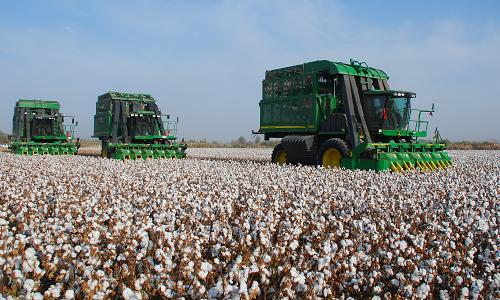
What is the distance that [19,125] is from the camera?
2550cm

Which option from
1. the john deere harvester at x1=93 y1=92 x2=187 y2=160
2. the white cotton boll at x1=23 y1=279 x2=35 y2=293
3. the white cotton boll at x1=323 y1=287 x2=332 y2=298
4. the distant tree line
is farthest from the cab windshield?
the distant tree line

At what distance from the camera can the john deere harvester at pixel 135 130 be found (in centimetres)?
2036

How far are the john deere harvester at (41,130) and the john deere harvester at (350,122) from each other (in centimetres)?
1411

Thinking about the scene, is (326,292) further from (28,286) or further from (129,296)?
(28,286)

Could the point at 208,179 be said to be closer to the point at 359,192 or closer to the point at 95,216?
the point at 359,192

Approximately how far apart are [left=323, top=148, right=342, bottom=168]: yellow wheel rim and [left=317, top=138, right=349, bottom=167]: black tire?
10cm

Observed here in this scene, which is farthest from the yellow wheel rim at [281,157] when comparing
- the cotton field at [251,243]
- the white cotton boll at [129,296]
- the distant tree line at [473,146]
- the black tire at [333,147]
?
the distant tree line at [473,146]

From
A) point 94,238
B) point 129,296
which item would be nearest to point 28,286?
point 129,296

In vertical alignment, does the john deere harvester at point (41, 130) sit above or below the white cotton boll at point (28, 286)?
above

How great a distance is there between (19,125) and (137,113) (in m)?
8.37

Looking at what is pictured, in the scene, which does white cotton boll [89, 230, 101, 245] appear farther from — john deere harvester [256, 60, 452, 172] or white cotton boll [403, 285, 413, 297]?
john deere harvester [256, 60, 452, 172]

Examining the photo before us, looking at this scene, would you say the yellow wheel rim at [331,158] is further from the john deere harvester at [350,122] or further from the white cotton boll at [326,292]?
the white cotton boll at [326,292]

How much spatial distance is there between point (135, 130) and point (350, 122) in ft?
35.9

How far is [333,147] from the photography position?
48.5 feet
